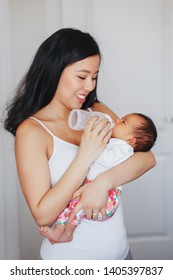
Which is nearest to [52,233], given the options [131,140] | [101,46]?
[131,140]

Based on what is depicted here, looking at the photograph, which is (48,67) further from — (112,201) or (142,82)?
(142,82)

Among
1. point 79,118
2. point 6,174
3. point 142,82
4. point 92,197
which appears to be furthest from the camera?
point 142,82

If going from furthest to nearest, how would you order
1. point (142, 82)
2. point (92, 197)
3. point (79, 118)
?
point (142, 82) → point (79, 118) → point (92, 197)

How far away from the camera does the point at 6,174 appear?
7.66ft

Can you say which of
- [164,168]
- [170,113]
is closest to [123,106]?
[170,113]

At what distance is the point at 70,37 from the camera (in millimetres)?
1333

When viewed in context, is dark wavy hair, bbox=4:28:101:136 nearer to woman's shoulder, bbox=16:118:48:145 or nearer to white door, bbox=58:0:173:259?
woman's shoulder, bbox=16:118:48:145

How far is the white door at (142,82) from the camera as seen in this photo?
240cm

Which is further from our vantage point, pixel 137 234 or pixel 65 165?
pixel 137 234

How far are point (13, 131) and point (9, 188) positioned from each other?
100 cm

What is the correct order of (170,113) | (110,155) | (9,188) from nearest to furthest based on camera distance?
(110,155) < (9,188) < (170,113)

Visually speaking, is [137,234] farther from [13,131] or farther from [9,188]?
[13,131]

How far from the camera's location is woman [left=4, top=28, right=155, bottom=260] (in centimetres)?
123
